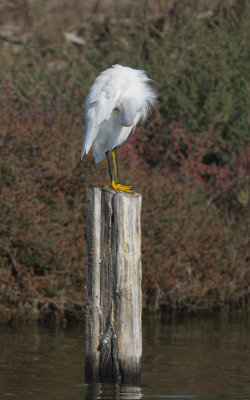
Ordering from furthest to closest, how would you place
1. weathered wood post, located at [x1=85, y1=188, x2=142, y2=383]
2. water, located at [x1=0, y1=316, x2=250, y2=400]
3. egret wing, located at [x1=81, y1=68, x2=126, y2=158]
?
egret wing, located at [x1=81, y1=68, x2=126, y2=158]
water, located at [x1=0, y1=316, x2=250, y2=400]
weathered wood post, located at [x1=85, y1=188, x2=142, y2=383]

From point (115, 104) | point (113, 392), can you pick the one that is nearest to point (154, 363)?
point (113, 392)

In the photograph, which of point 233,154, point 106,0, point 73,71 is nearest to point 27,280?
point 233,154

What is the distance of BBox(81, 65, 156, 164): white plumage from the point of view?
8.75 metres

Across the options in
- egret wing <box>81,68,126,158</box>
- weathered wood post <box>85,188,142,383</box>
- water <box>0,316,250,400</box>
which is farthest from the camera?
egret wing <box>81,68,126,158</box>

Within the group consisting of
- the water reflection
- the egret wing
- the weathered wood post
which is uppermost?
the egret wing

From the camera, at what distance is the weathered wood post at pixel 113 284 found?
24.6 ft

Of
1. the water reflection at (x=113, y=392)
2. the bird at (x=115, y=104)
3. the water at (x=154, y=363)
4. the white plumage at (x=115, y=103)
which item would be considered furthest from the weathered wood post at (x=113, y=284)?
the white plumage at (x=115, y=103)

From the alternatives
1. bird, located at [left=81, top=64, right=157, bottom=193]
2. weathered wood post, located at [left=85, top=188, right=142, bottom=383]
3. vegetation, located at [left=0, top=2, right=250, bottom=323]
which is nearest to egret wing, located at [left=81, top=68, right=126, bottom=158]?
bird, located at [left=81, top=64, right=157, bottom=193]

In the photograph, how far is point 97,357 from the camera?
773 centimetres

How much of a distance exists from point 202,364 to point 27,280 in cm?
310

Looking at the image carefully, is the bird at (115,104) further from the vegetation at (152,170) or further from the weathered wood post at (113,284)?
the vegetation at (152,170)

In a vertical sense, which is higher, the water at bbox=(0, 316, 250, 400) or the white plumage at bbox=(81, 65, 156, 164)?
the white plumage at bbox=(81, 65, 156, 164)

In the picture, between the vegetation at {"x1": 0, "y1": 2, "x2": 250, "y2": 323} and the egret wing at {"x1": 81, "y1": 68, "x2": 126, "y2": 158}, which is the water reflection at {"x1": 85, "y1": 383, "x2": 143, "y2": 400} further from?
the vegetation at {"x1": 0, "y1": 2, "x2": 250, "y2": 323}

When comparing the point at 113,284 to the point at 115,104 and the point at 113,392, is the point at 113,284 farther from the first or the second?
the point at 115,104
